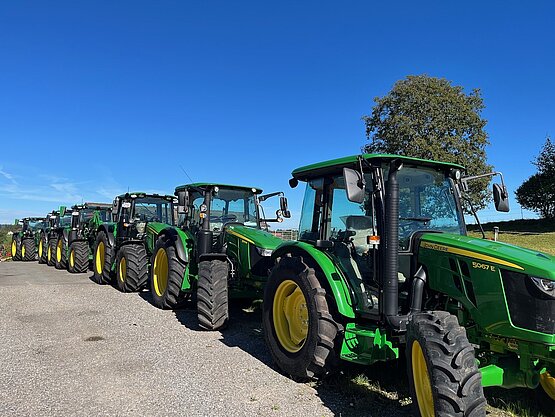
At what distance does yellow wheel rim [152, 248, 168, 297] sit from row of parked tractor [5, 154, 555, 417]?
2098 mm

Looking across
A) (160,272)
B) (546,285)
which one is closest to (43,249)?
(160,272)

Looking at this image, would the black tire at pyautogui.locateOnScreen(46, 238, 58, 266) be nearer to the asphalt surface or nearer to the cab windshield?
the cab windshield

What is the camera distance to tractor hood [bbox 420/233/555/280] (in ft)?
10.3

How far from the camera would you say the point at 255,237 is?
7.27 m

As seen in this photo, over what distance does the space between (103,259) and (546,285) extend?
11.5 meters

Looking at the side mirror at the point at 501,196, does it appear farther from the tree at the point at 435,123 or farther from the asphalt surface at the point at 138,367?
the tree at the point at 435,123

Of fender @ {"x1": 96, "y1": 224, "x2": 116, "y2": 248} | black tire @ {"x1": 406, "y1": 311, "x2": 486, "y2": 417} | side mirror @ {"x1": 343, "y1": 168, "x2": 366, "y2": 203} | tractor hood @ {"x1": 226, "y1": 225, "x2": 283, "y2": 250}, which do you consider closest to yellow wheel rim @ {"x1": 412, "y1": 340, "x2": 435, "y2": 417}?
black tire @ {"x1": 406, "y1": 311, "x2": 486, "y2": 417}

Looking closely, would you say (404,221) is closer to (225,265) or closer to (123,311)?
(225,265)

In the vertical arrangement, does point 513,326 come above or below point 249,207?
below

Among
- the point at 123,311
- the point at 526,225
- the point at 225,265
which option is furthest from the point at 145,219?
the point at 526,225

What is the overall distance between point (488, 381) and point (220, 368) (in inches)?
113

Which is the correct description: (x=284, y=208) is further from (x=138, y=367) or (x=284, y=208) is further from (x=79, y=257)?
(x=79, y=257)

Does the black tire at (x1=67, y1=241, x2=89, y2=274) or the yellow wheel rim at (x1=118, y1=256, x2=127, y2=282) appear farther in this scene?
the black tire at (x1=67, y1=241, x2=89, y2=274)

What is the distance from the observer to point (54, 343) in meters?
5.98
